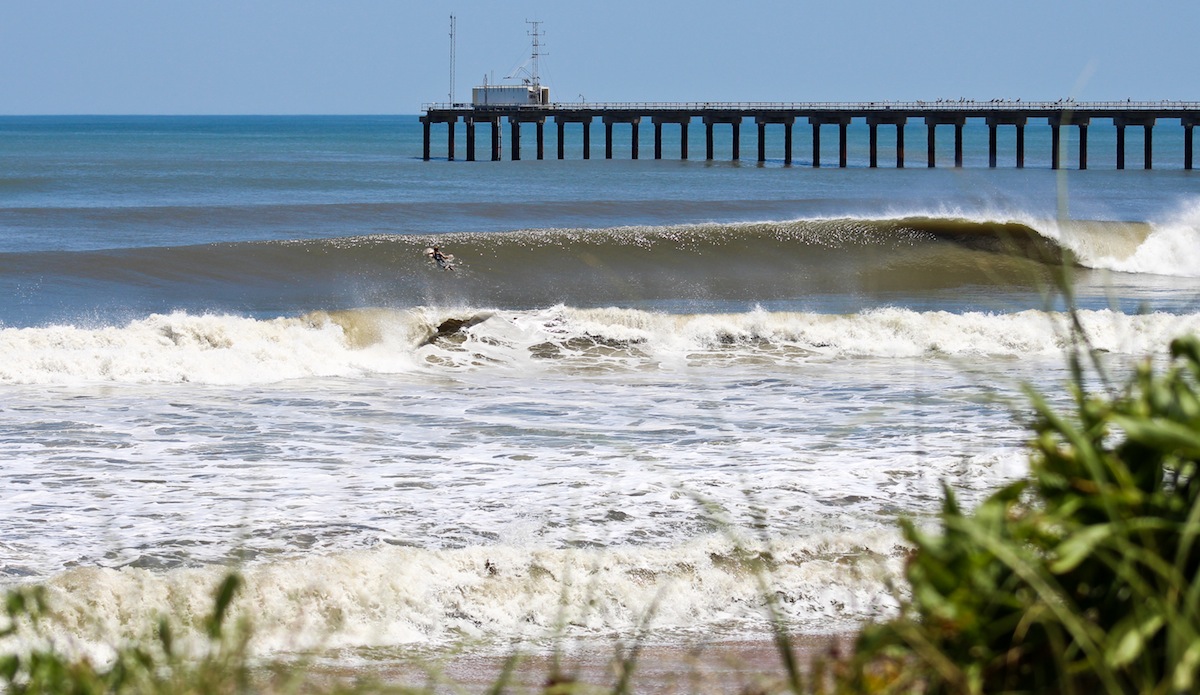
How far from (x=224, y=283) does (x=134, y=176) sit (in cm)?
3999

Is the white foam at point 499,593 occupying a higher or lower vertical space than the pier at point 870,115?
lower

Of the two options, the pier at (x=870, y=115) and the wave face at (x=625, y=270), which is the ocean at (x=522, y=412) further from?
the pier at (x=870, y=115)

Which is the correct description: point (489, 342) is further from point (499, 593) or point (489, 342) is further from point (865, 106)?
point (865, 106)

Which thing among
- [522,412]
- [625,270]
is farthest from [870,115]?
[522,412]

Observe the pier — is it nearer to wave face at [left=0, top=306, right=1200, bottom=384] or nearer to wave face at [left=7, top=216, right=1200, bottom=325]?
wave face at [left=7, top=216, right=1200, bottom=325]

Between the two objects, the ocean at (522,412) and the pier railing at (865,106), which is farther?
the pier railing at (865,106)

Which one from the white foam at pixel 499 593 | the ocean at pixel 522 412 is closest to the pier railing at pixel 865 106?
the ocean at pixel 522 412

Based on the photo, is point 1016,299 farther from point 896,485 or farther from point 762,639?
point 762,639

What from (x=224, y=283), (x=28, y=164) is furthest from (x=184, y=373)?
(x=28, y=164)

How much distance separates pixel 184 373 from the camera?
15.6 m

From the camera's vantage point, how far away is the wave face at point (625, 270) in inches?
1031

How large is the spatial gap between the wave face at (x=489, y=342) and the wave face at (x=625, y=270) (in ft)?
14.0

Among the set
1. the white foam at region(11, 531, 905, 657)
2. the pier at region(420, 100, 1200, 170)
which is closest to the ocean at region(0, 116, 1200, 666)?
the white foam at region(11, 531, 905, 657)

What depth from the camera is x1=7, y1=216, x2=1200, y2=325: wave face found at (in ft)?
85.9
